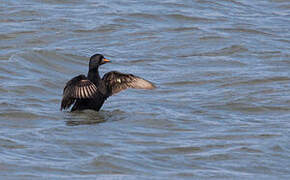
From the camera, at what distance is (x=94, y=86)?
10242mm

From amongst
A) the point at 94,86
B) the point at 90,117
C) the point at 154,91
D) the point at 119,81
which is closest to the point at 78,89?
the point at 94,86

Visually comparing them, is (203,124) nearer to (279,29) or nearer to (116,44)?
(116,44)

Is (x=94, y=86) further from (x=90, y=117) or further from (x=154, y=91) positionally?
(x=154, y=91)

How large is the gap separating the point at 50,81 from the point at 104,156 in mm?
5160

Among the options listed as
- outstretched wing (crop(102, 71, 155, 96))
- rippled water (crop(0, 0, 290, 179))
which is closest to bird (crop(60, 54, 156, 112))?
outstretched wing (crop(102, 71, 155, 96))

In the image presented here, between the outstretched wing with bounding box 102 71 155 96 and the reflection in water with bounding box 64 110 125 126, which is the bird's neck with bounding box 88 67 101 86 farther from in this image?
the reflection in water with bounding box 64 110 125 126

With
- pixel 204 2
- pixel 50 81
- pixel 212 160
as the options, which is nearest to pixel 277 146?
pixel 212 160

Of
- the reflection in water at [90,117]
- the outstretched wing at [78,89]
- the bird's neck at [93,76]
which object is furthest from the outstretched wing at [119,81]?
the outstretched wing at [78,89]

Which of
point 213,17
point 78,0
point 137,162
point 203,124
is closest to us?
point 137,162

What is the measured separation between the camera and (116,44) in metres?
15.8

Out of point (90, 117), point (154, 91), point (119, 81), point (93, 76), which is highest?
point (93, 76)

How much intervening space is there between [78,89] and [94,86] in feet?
1.09

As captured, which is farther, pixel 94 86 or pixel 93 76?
pixel 93 76

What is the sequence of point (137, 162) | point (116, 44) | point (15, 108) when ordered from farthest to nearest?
point (116, 44)
point (15, 108)
point (137, 162)
